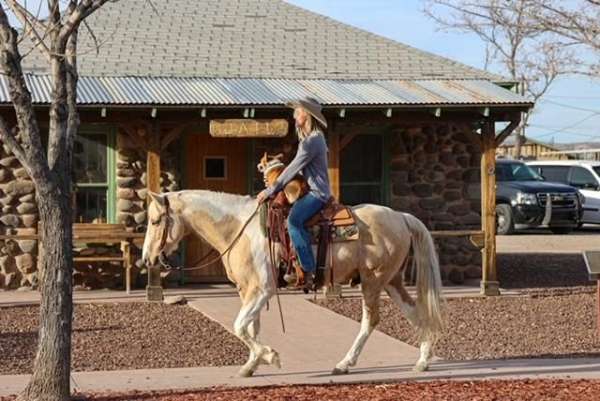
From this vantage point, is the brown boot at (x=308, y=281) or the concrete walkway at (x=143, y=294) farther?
the concrete walkway at (x=143, y=294)

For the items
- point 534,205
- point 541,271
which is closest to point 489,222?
point 541,271

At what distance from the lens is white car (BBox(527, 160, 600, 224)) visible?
108ft

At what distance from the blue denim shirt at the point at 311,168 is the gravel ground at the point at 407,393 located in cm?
176

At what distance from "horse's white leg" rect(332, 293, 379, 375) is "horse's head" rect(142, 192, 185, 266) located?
185cm

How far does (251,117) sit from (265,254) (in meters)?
7.04

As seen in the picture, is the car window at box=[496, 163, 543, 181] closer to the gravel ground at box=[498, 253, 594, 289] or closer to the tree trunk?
the gravel ground at box=[498, 253, 594, 289]

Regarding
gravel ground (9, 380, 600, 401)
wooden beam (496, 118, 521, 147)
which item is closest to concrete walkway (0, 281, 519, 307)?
wooden beam (496, 118, 521, 147)

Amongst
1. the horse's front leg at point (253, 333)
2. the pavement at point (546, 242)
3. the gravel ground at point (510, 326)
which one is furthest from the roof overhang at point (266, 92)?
the pavement at point (546, 242)

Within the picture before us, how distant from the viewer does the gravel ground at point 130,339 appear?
36.1 ft

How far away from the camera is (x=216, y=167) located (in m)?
18.5

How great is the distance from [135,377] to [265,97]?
7.74m

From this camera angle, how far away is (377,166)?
18984 mm

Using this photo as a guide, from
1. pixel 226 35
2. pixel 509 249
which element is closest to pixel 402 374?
pixel 226 35

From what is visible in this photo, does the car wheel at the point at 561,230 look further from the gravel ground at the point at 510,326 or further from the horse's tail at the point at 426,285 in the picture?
the horse's tail at the point at 426,285
